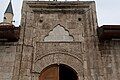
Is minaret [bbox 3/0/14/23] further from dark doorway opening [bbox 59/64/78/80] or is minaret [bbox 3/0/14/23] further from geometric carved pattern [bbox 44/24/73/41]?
dark doorway opening [bbox 59/64/78/80]

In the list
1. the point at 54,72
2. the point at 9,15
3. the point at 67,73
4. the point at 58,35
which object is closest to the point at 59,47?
the point at 58,35

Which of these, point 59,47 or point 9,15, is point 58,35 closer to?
point 59,47

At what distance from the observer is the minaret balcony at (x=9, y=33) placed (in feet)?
29.1

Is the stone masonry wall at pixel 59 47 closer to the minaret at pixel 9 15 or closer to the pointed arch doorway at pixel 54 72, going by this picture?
the pointed arch doorway at pixel 54 72

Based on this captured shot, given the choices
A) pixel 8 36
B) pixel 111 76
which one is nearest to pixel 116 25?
pixel 111 76

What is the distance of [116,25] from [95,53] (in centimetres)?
128

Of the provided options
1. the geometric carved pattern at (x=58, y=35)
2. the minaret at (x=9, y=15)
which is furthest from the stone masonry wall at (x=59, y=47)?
the minaret at (x=9, y=15)

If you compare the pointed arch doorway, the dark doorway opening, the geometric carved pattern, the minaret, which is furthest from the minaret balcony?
the minaret

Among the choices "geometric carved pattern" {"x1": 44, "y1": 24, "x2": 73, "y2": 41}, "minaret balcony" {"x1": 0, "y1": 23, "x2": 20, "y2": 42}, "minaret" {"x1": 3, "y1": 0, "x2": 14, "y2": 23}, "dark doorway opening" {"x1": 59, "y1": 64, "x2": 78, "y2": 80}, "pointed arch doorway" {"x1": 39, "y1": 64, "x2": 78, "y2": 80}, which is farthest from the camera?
"minaret" {"x1": 3, "y1": 0, "x2": 14, "y2": 23}

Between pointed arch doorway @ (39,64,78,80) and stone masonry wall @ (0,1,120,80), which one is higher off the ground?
stone masonry wall @ (0,1,120,80)

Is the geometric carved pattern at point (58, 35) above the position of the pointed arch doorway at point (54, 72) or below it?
above

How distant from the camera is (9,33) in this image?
8852 millimetres

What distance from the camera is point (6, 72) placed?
27.7 ft

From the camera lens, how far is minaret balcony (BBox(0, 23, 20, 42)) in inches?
349
